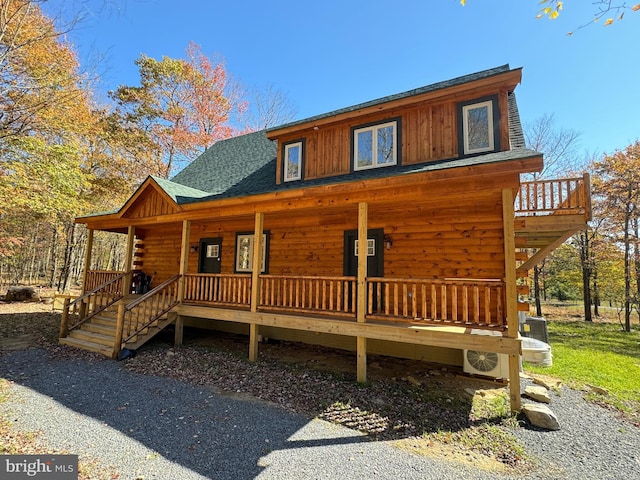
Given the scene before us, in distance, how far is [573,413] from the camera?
5.56 metres

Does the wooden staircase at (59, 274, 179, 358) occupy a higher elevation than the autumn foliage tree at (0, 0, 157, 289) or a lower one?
lower

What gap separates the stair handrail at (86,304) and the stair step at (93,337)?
10.8 inches

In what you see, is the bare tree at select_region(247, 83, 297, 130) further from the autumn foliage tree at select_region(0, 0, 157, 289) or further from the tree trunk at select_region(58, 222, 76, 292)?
the tree trunk at select_region(58, 222, 76, 292)

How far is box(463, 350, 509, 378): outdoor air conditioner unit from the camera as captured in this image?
261 inches

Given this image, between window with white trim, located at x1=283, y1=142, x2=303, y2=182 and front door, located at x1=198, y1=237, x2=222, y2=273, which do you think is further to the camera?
front door, located at x1=198, y1=237, x2=222, y2=273

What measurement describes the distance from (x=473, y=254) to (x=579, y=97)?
10430 mm

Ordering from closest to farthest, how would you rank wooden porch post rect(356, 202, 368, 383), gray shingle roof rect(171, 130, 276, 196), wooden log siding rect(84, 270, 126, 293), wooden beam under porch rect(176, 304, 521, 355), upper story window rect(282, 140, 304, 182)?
wooden beam under porch rect(176, 304, 521, 355) < wooden porch post rect(356, 202, 368, 383) < upper story window rect(282, 140, 304, 182) < gray shingle roof rect(171, 130, 276, 196) < wooden log siding rect(84, 270, 126, 293)

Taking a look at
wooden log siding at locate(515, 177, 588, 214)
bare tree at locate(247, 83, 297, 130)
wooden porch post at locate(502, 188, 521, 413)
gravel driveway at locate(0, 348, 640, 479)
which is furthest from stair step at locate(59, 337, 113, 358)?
bare tree at locate(247, 83, 297, 130)

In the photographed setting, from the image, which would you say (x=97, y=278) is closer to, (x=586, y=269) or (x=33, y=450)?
(x=33, y=450)

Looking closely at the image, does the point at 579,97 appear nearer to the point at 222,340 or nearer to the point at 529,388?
the point at 529,388

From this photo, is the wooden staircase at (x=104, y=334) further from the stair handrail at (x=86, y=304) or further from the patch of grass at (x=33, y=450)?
the patch of grass at (x=33, y=450)

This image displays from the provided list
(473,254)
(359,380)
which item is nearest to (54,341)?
(359,380)

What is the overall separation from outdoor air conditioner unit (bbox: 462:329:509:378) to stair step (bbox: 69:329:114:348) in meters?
8.61

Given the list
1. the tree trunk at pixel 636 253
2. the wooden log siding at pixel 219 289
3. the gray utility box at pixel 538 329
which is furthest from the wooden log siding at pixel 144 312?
→ the tree trunk at pixel 636 253
